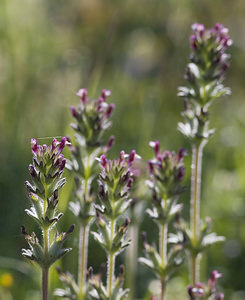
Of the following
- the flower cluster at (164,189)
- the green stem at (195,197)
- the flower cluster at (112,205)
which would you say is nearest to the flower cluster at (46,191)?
the flower cluster at (112,205)

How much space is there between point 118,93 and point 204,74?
3.44 m

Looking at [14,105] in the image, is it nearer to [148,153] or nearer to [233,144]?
[148,153]

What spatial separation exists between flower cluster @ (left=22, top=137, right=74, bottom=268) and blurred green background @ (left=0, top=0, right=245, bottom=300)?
576 millimetres

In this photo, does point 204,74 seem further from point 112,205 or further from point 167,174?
point 112,205

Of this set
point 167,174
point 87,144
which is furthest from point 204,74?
point 87,144

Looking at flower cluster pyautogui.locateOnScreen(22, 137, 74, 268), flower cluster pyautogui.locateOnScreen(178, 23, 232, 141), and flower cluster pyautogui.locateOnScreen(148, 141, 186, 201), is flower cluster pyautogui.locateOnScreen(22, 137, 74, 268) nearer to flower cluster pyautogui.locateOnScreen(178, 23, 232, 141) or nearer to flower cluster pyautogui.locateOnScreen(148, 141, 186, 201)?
flower cluster pyautogui.locateOnScreen(148, 141, 186, 201)

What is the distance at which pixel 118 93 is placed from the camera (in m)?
5.33

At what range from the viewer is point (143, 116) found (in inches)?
163

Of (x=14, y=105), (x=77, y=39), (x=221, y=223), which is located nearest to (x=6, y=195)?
(x=14, y=105)

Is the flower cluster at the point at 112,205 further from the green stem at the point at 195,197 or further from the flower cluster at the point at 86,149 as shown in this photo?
the green stem at the point at 195,197

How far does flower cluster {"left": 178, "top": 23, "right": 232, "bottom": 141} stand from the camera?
1911 mm

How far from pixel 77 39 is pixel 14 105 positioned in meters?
2.29

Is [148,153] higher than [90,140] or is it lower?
higher

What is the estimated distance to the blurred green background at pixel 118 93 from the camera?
341 cm
